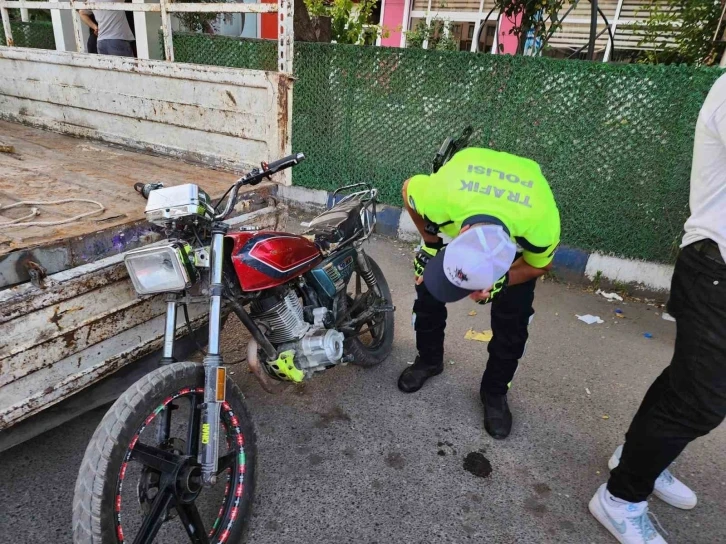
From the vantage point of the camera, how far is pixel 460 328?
359cm

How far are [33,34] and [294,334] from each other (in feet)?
21.5

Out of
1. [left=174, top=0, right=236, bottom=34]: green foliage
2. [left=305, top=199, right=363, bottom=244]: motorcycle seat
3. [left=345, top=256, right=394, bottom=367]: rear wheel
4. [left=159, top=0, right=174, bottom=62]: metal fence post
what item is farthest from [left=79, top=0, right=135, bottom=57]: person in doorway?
[left=345, top=256, right=394, bottom=367]: rear wheel

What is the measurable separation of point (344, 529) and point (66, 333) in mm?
1314

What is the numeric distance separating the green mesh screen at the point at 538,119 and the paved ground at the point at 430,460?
126cm

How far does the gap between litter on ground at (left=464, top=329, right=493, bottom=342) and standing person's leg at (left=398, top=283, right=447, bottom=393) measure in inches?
20.9

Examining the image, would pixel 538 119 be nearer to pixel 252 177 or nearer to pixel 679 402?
pixel 679 402

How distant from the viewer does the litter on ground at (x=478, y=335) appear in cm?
345

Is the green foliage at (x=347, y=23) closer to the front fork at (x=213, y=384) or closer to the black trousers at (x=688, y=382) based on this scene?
the front fork at (x=213, y=384)

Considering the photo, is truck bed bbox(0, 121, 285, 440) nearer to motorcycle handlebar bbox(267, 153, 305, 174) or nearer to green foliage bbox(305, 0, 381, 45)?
motorcycle handlebar bbox(267, 153, 305, 174)

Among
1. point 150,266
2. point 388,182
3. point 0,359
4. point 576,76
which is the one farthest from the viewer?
point 388,182

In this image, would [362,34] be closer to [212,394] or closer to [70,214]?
[70,214]

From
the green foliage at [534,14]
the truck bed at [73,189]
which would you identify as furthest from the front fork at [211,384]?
the green foliage at [534,14]

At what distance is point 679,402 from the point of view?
1.81 m

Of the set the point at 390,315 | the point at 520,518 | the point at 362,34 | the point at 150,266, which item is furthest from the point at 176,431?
the point at 362,34
